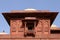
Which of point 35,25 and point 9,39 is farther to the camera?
point 35,25

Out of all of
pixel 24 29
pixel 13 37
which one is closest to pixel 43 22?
pixel 24 29

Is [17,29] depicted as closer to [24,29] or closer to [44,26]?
[24,29]

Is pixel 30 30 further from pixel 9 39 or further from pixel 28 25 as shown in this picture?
pixel 9 39

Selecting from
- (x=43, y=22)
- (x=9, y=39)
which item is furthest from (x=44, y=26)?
(x=9, y=39)

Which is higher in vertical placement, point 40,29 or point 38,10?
point 38,10

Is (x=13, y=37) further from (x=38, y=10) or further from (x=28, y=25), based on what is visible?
(x=38, y=10)

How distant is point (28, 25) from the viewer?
→ 29.0m

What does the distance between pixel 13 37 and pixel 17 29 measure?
2.10 meters

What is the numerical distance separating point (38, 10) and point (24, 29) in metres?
2.69

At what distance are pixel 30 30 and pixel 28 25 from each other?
0.68 metres

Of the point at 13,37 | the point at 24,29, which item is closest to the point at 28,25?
the point at 24,29

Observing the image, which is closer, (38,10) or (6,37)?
(6,37)

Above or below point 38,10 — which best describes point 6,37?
below

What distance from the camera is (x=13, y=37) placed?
2727cm
